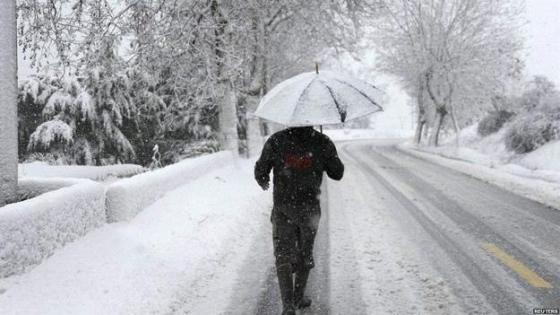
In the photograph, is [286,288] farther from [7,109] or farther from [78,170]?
[78,170]

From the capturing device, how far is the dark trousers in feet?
15.1

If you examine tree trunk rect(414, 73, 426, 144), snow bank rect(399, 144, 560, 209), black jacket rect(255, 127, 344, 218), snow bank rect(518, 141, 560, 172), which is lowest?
snow bank rect(399, 144, 560, 209)

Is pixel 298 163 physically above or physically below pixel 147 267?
above

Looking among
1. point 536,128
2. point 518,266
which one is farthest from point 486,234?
point 536,128

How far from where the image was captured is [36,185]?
22.0 feet

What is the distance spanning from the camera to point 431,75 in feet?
99.8

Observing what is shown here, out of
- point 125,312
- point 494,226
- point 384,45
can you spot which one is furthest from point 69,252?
point 384,45

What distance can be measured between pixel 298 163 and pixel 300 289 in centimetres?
122

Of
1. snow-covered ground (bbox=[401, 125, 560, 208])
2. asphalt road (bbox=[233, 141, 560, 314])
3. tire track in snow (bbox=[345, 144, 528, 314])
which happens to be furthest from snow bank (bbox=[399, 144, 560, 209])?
tire track in snow (bbox=[345, 144, 528, 314])

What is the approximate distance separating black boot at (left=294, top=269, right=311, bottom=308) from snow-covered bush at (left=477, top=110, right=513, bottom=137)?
88.4ft

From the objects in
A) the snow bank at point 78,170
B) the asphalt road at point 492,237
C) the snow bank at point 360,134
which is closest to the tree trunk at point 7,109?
the asphalt road at point 492,237

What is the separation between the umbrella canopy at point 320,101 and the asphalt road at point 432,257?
1805mm

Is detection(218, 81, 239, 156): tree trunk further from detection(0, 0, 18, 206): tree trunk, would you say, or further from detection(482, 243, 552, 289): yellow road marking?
detection(482, 243, 552, 289): yellow road marking

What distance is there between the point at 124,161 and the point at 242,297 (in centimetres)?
1270
